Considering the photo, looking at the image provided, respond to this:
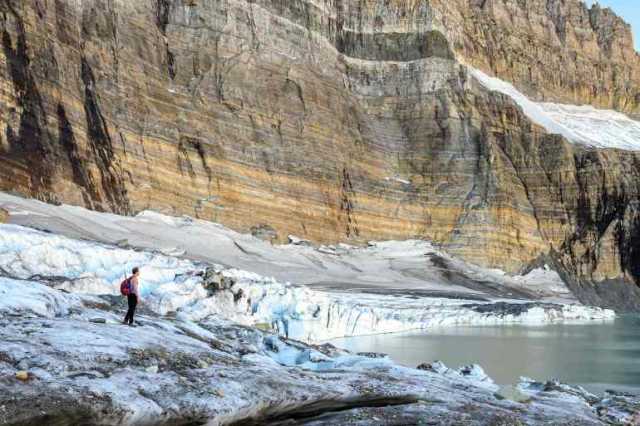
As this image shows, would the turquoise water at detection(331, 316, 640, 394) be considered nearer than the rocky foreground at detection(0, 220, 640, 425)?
No

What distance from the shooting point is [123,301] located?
16.9 m

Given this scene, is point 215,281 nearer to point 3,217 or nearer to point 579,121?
point 3,217

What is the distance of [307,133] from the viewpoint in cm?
6725

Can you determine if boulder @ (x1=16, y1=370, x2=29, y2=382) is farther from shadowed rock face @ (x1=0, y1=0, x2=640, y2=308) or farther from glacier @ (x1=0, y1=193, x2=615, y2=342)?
shadowed rock face @ (x1=0, y1=0, x2=640, y2=308)

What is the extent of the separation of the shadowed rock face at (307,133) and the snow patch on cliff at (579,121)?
13.5ft

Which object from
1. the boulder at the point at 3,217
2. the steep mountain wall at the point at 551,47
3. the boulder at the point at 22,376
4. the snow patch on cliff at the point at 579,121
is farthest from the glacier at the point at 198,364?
the snow patch on cliff at the point at 579,121

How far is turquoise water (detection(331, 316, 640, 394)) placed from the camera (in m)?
21.2

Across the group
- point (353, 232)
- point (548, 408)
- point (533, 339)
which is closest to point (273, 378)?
point (548, 408)

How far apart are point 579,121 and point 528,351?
243 ft

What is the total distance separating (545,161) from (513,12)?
33.7 m

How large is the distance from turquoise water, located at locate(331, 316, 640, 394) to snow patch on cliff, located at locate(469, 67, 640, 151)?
52.5 meters

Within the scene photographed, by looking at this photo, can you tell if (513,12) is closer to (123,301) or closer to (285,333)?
(285,333)

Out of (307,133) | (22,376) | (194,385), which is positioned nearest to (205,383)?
(194,385)

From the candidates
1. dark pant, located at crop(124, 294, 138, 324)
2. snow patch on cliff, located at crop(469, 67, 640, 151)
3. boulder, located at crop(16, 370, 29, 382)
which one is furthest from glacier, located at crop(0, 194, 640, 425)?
snow patch on cliff, located at crop(469, 67, 640, 151)
